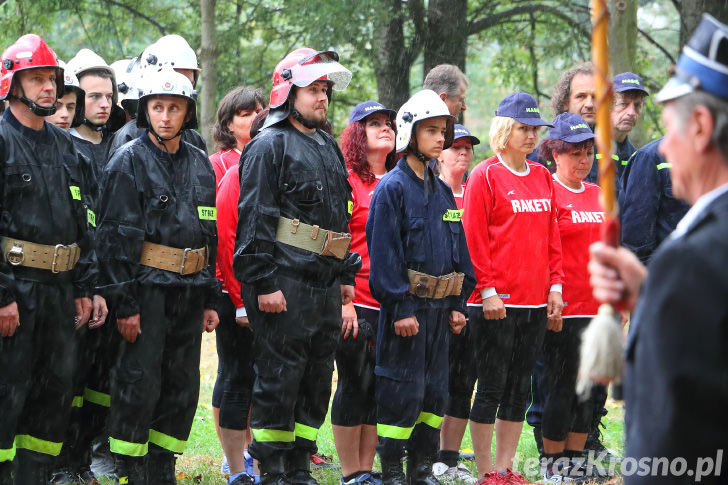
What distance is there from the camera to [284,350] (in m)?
5.78

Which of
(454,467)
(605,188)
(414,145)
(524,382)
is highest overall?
(414,145)

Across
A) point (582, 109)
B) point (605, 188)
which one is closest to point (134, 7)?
point (582, 109)

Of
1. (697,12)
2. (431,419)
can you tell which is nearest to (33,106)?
(431,419)

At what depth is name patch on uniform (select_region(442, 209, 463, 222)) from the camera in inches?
256

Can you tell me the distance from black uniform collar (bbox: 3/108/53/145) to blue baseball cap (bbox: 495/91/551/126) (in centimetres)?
330

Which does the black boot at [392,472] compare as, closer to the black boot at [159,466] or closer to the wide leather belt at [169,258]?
the black boot at [159,466]

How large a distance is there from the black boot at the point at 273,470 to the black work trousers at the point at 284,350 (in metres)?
0.02

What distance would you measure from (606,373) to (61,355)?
3931 mm

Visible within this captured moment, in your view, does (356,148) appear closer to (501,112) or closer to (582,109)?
(501,112)

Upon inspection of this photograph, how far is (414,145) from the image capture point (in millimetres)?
6562

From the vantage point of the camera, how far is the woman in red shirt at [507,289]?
6.70 metres

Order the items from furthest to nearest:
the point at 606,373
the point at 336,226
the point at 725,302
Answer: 1. the point at 336,226
2. the point at 606,373
3. the point at 725,302

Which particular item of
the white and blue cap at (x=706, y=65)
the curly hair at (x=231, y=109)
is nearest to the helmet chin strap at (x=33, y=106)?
the curly hair at (x=231, y=109)

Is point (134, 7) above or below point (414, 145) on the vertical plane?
above
